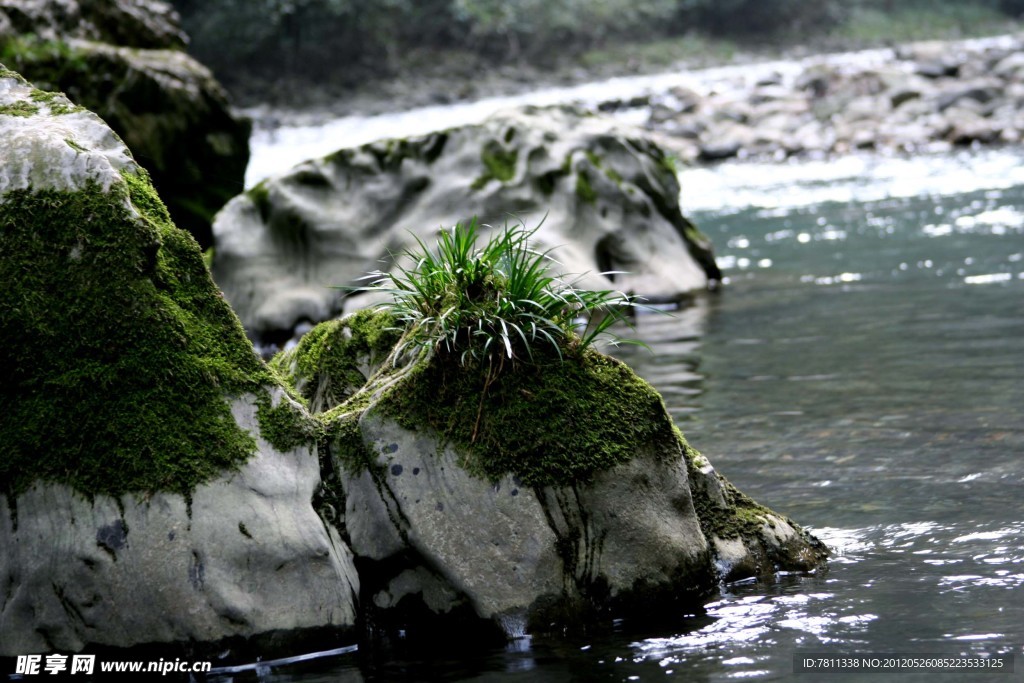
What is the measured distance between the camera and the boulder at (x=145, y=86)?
1049 cm

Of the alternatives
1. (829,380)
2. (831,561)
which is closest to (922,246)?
(829,380)

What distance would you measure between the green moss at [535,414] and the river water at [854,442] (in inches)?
25.3

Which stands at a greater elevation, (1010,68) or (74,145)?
(1010,68)

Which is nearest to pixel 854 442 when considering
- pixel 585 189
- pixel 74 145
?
pixel 74 145

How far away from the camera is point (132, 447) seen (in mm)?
3828

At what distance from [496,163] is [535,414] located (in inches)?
280

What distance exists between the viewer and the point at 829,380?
747 cm

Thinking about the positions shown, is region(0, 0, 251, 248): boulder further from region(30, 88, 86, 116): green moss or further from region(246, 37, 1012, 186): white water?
region(246, 37, 1012, 186): white water

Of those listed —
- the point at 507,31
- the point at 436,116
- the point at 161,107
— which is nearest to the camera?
the point at 161,107

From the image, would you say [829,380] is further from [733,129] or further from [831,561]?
[733,129]

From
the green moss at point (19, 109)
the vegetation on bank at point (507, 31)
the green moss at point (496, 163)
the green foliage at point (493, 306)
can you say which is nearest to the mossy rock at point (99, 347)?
the green moss at point (19, 109)

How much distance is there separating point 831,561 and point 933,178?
49.0 ft

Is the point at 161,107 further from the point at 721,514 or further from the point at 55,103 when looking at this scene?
the point at 721,514

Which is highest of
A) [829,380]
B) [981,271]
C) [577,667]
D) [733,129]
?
[733,129]
